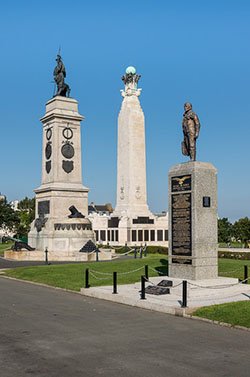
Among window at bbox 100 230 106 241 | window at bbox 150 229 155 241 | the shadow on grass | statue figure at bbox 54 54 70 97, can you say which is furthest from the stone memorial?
window at bbox 100 230 106 241

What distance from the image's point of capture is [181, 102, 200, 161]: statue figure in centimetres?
1784

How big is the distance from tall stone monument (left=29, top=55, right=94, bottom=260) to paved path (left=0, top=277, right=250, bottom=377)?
20832 millimetres

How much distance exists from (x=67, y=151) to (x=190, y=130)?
20.8m

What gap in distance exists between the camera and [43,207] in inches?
1485

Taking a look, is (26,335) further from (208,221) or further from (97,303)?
(208,221)

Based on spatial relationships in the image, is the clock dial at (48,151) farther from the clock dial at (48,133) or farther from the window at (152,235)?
the window at (152,235)

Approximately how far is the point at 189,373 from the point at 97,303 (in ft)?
25.0

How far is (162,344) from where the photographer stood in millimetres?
9633

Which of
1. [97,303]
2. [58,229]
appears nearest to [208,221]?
[97,303]

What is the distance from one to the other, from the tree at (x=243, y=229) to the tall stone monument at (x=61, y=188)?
40.6 metres

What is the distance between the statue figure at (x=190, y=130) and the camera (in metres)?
17.8

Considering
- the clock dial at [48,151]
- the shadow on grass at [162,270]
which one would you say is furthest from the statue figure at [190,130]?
the clock dial at [48,151]

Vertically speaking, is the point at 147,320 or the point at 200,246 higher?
the point at 200,246

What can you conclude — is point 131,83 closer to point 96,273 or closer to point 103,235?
point 103,235
